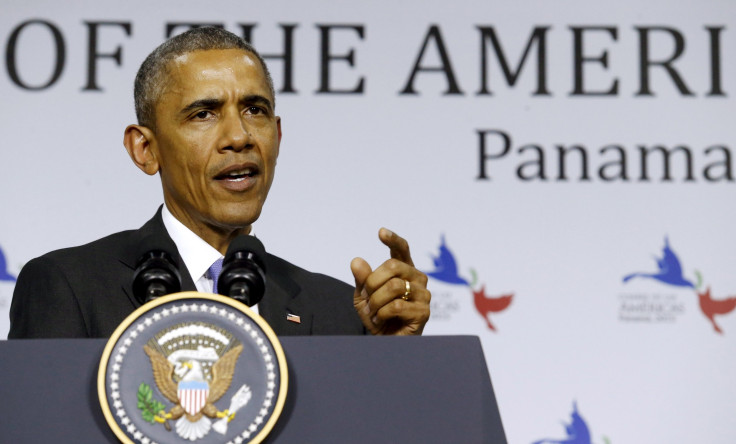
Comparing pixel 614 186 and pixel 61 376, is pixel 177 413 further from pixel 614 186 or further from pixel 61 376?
pixel 614 186

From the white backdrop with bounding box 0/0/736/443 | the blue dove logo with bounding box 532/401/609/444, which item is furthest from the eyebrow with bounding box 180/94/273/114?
the blue dove logo with bounding box 532/401/609/444

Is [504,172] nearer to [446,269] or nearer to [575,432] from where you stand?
[446,269]

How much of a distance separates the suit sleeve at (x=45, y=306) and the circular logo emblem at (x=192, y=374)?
482 mm

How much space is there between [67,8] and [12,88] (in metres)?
0.29

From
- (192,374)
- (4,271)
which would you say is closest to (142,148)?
(192,374)

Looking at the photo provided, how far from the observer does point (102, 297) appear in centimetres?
164

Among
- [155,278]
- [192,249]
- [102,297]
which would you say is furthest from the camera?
[192,249]

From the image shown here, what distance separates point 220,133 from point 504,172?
1574 millimetres

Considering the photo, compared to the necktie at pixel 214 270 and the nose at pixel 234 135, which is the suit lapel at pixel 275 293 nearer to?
the necktie at pixel 214 270

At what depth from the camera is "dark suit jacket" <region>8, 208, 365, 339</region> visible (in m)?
1.60

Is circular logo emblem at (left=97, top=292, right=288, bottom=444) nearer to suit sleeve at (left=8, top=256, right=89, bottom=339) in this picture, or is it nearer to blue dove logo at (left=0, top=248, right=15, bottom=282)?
suit sleeve at (left=8, top=256, right=89, bottom=339)

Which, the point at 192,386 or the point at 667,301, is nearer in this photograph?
the point at 192,386

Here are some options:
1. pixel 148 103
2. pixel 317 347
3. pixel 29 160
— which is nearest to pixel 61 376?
pixel 317 347

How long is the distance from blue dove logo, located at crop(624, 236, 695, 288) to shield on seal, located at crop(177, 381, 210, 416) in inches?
87.6
